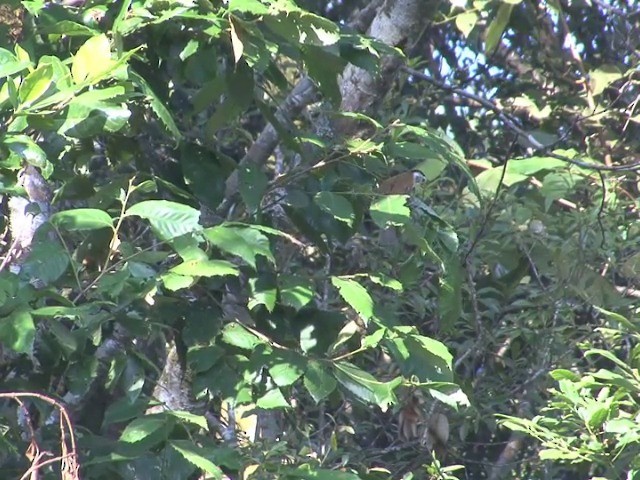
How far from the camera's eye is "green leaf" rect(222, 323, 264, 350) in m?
2.05

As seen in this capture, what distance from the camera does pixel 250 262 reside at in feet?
6.09

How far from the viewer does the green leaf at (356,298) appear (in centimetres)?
205

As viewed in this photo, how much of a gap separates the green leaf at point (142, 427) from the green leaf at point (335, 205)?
53 cm

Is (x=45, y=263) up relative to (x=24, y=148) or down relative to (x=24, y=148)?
down

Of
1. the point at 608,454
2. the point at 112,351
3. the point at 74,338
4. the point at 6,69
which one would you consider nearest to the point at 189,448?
the point at 74,338

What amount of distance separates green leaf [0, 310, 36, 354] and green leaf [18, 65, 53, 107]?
0.36 meters

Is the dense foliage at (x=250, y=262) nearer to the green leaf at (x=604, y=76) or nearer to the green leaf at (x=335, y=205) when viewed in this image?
the green leaf at (x=335, y=205)

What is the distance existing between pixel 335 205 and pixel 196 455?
0.58m

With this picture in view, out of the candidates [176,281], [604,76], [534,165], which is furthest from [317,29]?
[604,76]

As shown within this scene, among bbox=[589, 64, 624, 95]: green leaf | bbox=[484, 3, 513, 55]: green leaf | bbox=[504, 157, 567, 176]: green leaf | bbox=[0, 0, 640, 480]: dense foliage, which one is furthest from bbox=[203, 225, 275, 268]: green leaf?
bbox=[589, 64, 624, 95]: green leaf

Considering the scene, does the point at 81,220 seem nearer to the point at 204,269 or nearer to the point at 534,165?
the point at 204,269

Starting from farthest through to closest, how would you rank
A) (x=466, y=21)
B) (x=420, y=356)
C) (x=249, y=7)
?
(x=466, y=21) → (x=420, y=356) → (x=249, y=7)

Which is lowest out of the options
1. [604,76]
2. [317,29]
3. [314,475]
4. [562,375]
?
[314,475]

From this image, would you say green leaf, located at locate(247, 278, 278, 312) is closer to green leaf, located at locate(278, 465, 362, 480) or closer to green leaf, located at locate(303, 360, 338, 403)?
green leaf, located at locate(303, 360, 338, 403)
